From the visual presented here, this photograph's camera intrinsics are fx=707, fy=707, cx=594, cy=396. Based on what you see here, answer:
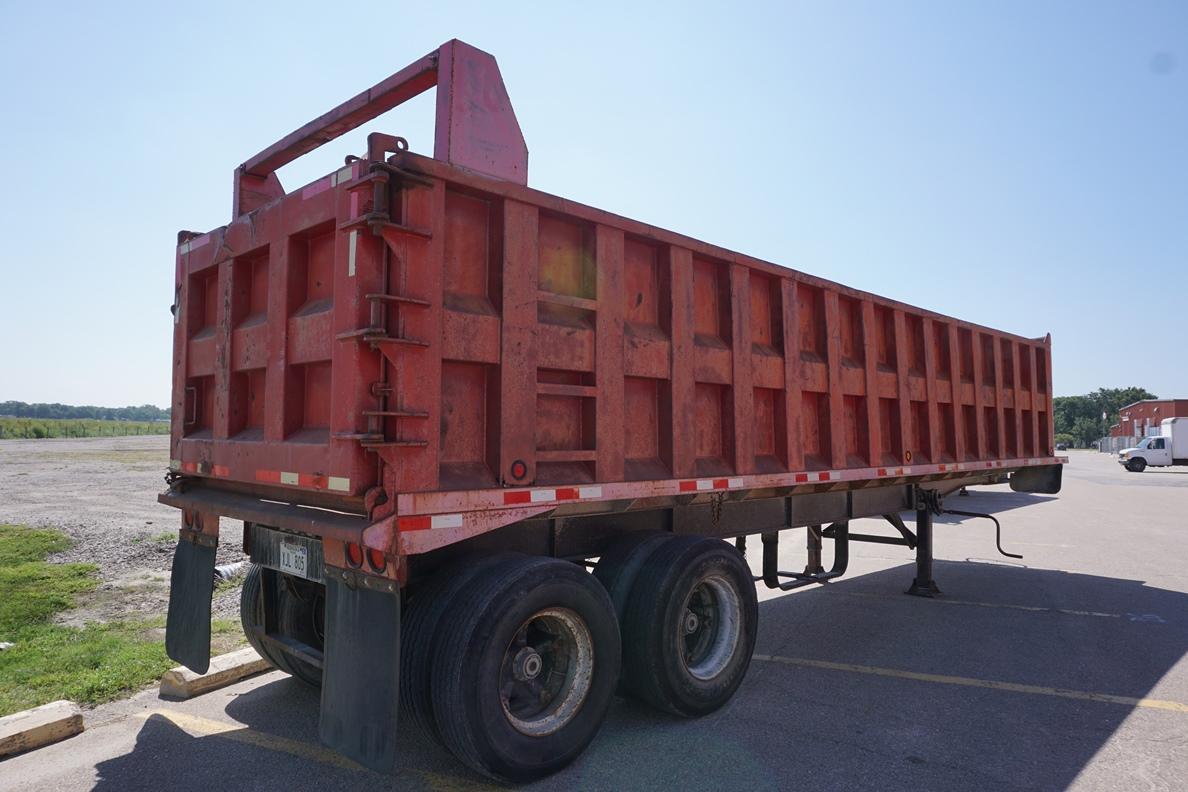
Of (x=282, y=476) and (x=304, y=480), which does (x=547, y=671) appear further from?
(x=282, y=476)

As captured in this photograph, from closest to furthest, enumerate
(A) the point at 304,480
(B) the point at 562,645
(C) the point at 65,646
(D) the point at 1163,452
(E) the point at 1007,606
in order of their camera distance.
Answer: (A) the point at 304,480
(B) the point at 562,645
(C) the point at 65,646
(E) the point at 1007,606
(D) the point at 1163,452

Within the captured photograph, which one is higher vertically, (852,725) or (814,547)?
(814,547)

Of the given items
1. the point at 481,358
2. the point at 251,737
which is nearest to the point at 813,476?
the point at 481,358

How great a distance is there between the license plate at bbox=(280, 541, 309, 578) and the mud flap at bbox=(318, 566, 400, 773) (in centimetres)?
45

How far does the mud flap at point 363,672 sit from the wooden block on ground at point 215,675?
5.73ft

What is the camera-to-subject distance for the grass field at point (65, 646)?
4629 mm

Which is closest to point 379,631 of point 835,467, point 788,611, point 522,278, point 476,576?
point 476,576

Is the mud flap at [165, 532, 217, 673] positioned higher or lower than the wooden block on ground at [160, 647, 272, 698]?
higher

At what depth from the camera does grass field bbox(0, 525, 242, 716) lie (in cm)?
463

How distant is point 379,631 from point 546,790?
1.13m

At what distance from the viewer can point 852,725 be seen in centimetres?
423

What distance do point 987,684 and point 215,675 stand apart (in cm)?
534

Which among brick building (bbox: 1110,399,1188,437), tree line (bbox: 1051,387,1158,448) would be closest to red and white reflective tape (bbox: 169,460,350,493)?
brick building (bbox: 1110,399,1188,437)

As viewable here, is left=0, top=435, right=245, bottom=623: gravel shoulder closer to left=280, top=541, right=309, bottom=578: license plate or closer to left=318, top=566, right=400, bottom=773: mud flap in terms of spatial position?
left=280, top=541, right=309, bottom=578: license plate
